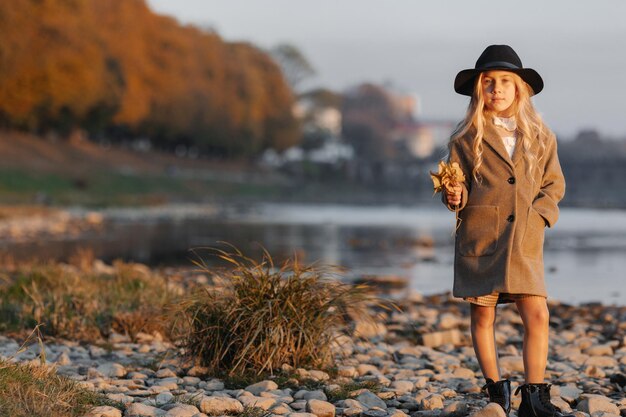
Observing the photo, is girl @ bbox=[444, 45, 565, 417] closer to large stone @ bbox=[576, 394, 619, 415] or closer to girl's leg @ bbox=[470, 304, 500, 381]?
girl's leg @ bbox=[470, 304, 500, 381]

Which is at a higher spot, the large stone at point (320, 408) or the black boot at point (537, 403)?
the black boot at point (537, 403)

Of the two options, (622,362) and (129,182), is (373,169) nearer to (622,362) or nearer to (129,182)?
(129,182)

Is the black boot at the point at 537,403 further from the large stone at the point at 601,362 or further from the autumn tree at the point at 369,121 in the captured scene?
the autumn tree at the point at 369,121

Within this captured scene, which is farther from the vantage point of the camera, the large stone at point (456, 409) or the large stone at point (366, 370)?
the large stone at point (366, 370)

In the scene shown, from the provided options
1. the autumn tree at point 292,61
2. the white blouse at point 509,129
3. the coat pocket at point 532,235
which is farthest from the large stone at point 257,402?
the autumn tree at point 292,61

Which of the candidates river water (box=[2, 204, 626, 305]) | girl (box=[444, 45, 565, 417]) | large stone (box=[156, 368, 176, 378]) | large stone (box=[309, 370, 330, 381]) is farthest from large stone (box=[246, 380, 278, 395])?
river water (box=[2, 204, 626, 305])

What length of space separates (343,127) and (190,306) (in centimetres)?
9433

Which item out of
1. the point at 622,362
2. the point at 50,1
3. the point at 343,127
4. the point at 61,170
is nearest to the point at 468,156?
the point at 622,362

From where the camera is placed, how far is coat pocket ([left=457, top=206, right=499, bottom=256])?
481 centimetres

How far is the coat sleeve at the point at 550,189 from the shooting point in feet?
15.7

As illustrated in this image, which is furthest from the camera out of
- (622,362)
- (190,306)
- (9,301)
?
(9,301)

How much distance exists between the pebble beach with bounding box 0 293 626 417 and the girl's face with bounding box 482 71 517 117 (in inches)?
57.3

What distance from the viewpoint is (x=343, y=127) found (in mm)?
99875

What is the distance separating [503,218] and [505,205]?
0.21 ft
